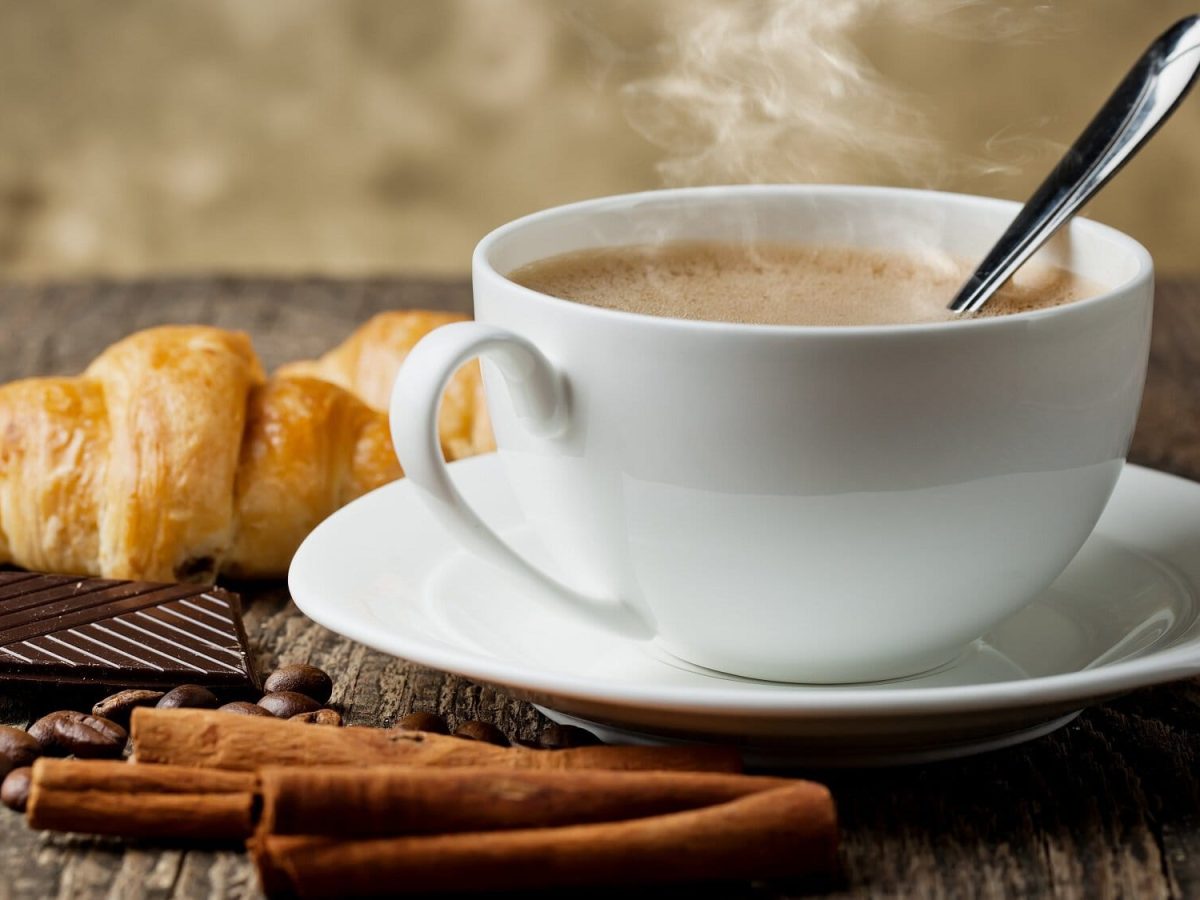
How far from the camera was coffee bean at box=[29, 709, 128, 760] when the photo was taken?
1425 millimetres

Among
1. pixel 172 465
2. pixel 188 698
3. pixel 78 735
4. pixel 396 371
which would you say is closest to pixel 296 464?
pixel 172 465

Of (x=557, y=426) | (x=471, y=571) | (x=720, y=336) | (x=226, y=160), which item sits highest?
(x=720, y=336)

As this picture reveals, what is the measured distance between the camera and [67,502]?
2.08 metres

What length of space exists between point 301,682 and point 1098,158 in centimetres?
105

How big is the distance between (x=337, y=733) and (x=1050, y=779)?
2.14ft

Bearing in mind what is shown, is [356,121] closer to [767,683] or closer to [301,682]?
[301,682]

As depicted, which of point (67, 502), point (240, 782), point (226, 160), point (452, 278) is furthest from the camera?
point (226, 160)

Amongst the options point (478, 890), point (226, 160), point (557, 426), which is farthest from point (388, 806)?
point (226, 160)

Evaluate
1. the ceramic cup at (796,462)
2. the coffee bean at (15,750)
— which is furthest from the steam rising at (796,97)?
the coffee bean at (15,750)

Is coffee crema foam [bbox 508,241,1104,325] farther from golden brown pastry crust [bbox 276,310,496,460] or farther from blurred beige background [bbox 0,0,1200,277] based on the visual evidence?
blurred beige background [bbox 0,0,1200,277]

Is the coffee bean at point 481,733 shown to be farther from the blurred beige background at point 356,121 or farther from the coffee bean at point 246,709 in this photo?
the blurred beige background at point 356,121

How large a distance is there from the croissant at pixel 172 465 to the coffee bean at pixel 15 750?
2.13 feet

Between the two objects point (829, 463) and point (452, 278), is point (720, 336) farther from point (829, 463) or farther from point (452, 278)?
point (452, 278)

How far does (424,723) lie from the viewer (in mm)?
1428
